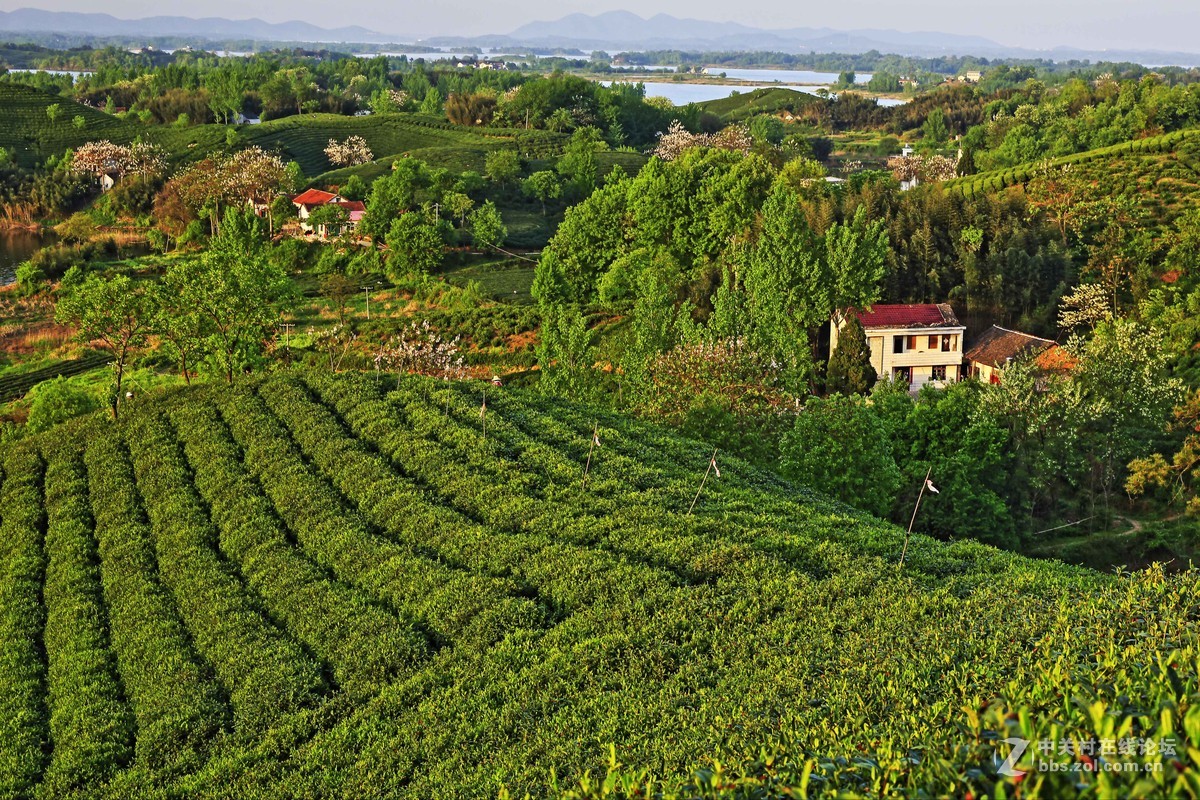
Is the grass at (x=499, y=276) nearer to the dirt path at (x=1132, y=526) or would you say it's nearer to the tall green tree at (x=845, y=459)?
the tall green tree at (x=845, y=459)

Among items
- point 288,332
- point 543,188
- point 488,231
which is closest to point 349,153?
point 543,188

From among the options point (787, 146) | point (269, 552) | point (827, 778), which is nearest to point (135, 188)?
point (787, 146)

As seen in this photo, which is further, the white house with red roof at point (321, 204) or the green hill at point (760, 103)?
the green hill at point (760, 103)

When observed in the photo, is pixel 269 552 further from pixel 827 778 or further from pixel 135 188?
pixel 135 188

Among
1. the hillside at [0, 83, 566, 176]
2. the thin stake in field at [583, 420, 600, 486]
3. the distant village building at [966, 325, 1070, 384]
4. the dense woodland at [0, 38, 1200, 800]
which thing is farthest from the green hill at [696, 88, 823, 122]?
the thin stake in field at [583, 420, 600, 486]

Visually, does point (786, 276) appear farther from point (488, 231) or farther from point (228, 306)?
point (488, 231)

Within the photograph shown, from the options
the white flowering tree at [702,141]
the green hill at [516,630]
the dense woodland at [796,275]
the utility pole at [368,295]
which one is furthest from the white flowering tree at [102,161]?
the green hill at [516,630]

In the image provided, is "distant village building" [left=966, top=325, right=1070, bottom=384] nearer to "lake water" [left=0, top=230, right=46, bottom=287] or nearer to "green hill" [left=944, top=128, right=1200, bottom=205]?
"green hill" [left=944, top=128, right=1200, bottom=205]
